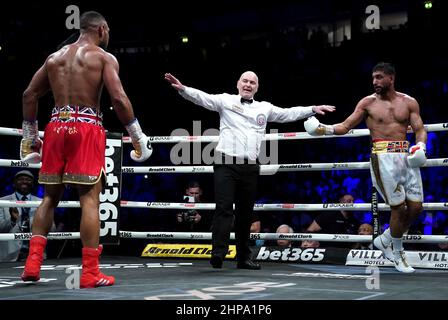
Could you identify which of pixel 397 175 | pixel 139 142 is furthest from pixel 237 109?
pixel 139 142

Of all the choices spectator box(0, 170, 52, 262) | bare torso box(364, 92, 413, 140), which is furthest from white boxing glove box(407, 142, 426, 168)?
spectator box(0, 170, 52, 262)

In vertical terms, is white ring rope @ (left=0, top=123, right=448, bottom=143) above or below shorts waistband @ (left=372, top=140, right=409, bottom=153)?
above

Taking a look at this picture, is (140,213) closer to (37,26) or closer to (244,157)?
(244,157)

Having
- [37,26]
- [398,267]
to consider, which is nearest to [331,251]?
[398,267]

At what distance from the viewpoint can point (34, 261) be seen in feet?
8.91

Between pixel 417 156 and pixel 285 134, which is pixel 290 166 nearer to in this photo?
pixel 285 134

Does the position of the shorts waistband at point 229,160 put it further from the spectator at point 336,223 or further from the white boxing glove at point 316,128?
the spectator at point 336,223

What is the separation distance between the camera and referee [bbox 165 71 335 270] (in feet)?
12.2

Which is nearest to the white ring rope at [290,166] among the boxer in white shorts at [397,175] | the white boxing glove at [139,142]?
the boxer in white shorts at [397,175]

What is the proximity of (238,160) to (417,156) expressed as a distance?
3.73ft

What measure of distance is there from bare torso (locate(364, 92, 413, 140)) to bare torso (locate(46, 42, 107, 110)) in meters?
1.81

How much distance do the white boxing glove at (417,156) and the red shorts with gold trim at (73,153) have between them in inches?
69.7

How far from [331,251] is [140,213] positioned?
466 cm

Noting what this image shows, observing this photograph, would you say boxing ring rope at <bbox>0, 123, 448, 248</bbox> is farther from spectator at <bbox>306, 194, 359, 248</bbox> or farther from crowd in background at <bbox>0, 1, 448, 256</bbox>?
crowd in background at <bbox>0, 1, 448, 256</bbox>
